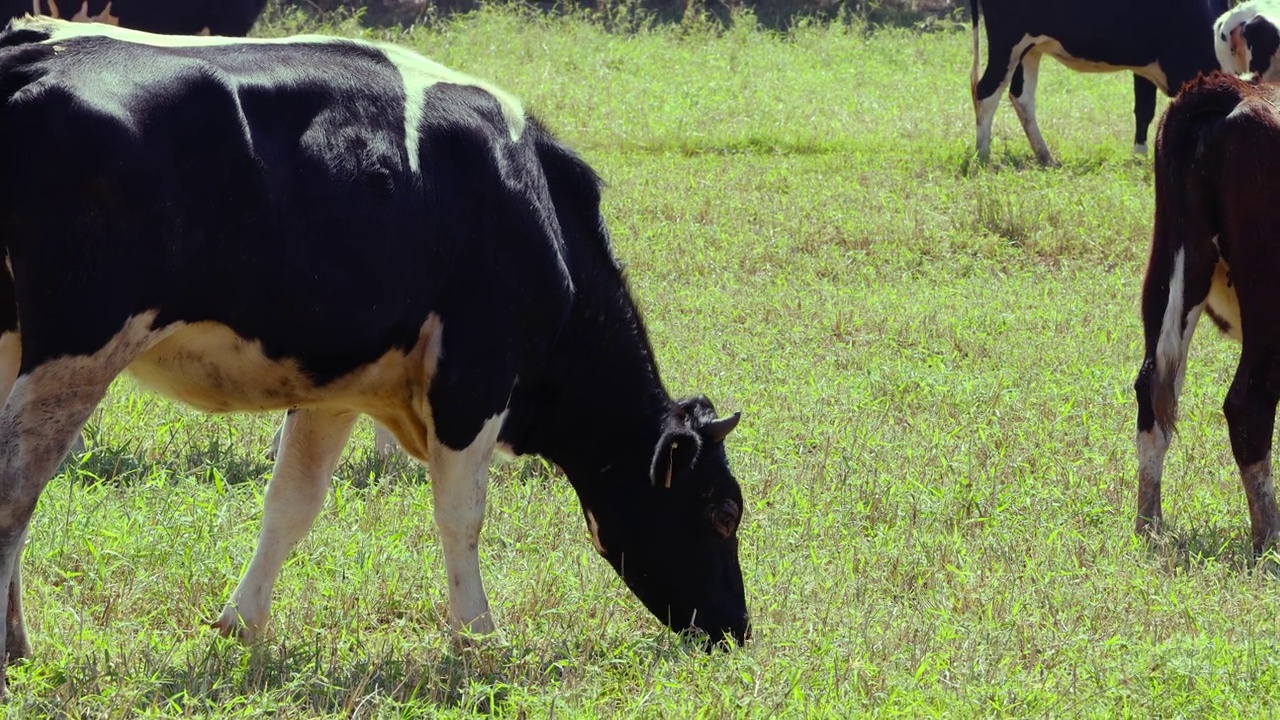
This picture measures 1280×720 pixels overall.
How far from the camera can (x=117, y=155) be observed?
3809 mm

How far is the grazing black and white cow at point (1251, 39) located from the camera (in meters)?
12.7

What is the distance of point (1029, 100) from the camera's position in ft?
47.8

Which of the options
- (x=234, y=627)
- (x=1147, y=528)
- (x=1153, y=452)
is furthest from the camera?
(x=1153, y=452)

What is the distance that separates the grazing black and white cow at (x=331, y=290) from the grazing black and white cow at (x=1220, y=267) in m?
1.97

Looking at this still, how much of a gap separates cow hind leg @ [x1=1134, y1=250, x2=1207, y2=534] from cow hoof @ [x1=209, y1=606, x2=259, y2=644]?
3154 mm

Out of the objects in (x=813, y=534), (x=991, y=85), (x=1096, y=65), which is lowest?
(x=991, y=85)

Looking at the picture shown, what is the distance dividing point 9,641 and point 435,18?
17743 mm

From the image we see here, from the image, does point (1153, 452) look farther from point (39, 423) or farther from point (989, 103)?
point (989, 103)

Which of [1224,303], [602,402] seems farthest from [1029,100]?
[602,402]

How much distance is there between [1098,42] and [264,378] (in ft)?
38.3

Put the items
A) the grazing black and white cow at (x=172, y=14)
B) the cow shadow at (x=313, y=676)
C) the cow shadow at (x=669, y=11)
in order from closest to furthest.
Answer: the cow shadow at (x=313, y=676) < the grazing black and white cow at (x=172, y=14) < the cow shadow at (x=669, y=11)

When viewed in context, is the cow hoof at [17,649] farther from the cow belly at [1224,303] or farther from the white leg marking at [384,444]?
the cow belly at [1224,303]

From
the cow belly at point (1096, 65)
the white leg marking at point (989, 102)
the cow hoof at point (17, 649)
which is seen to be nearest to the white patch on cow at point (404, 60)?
the cow hoof at point (17, 649)

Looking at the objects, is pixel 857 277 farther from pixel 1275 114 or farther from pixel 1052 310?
pixel 1275 114
